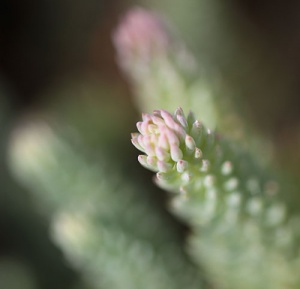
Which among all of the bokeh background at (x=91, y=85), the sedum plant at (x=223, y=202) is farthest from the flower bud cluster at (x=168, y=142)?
the bokeh background at (x=91, y=85)

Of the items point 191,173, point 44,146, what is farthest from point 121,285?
point 191,173

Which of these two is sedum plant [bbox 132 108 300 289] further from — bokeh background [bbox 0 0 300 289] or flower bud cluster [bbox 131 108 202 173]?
bokeh background [bbox 0 0 300 289]

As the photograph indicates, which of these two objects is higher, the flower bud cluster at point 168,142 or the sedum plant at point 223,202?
the sedum plant at point 223,202

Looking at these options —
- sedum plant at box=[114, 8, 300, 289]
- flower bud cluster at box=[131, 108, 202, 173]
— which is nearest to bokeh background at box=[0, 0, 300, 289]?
sedum plant at box=[114, 8, 300, 289]

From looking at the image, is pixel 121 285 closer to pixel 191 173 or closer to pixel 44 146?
pixel 44 146

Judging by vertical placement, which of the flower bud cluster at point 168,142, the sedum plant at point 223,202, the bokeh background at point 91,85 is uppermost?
the bokeh background at point 91,85

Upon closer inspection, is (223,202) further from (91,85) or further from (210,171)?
(91,85)

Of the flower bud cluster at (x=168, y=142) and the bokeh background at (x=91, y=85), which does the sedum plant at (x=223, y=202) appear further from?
the bokeh background at (x=91, y=85)
